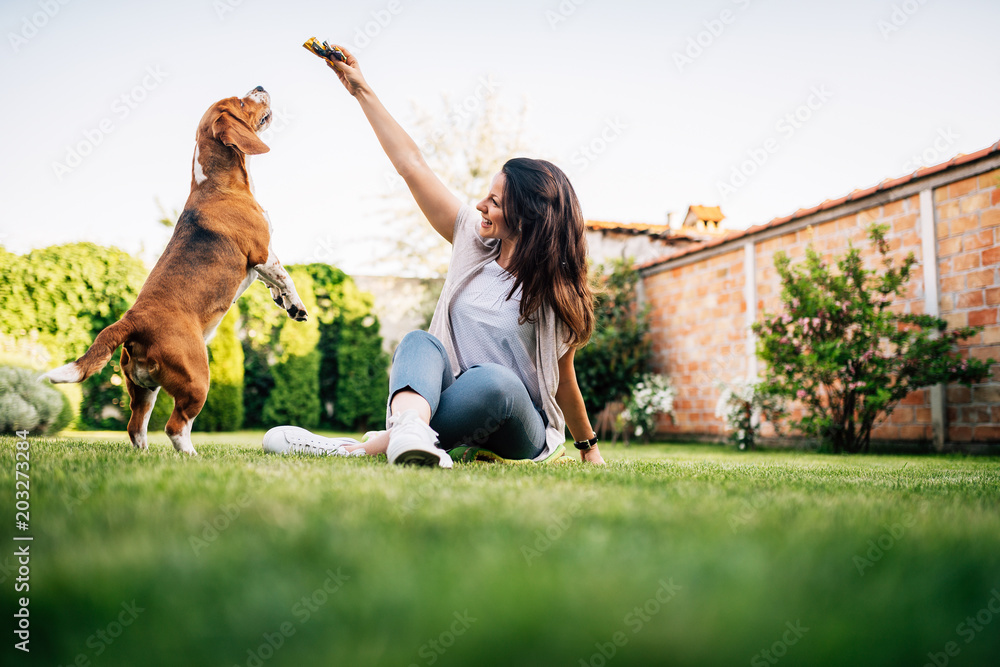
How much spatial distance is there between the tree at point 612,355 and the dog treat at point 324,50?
250 inches

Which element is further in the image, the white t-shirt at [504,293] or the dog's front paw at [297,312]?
the dog's front paw at [297,312]

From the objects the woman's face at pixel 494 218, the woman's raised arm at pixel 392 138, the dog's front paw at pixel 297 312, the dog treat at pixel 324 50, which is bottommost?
the dog's front paw at pixel 297 312

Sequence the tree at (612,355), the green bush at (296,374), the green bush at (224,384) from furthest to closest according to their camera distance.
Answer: the green bush at (296,374) → the green bush at (224,384) → the tree at (612,355)

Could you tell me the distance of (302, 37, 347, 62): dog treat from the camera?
2.80 m

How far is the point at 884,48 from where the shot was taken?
5.64 meters

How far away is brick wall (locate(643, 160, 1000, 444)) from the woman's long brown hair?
4582mm

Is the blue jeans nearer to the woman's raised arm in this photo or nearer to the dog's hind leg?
the woman's raised arm

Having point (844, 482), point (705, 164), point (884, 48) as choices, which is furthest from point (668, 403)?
point (844, 482)

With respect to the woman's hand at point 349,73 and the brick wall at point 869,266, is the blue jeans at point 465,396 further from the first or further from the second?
the brick wall at point 869,266

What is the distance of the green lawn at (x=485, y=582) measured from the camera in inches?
26.5

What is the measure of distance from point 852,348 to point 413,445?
5.23 m

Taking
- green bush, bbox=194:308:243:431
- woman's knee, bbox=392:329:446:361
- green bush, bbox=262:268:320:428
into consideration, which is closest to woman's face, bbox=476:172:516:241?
woman's knee, bbox=392:329:446:361

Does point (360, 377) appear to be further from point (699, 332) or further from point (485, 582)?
point (485, 582)

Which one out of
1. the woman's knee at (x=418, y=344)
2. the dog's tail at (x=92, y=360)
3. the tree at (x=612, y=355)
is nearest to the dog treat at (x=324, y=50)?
the woman's knee at (x=418, y=344)
